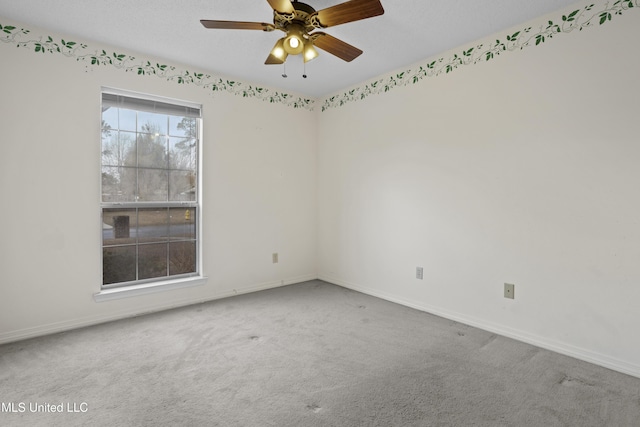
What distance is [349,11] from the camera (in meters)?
1.94

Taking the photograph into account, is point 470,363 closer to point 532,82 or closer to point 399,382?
point 399,382

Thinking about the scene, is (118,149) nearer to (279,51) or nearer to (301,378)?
(279,51)

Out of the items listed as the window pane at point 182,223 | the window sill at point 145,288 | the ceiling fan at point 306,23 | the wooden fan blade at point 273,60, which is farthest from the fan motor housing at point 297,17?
the window sill at point 145,288

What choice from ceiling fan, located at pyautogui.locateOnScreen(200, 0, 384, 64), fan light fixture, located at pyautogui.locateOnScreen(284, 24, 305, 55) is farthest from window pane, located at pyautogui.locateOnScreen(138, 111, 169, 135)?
fan light fixture, located at pyautogui.locateOnScreen(284, 24, 305, 55)

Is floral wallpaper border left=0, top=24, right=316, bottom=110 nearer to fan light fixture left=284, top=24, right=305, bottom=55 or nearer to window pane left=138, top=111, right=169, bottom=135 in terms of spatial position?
window pane left=138, top=111, right=169, bottom=135

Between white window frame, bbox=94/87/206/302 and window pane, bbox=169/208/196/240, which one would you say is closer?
white window frame, bbox=94/87/206/302

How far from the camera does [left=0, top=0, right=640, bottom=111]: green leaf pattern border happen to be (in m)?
2.38

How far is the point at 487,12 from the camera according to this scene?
2.48 metres

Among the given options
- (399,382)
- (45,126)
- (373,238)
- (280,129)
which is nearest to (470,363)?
(399,382)

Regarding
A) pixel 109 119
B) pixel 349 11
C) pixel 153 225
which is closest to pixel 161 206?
pixel 153 225

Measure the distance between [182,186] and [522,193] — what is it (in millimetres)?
3131

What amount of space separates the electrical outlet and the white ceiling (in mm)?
2053

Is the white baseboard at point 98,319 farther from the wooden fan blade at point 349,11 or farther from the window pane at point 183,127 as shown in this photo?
the wooden fan blade at point 349,11

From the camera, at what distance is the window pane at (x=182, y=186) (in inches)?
138
